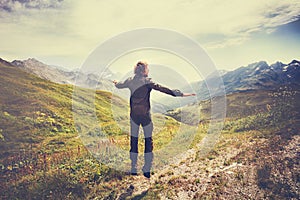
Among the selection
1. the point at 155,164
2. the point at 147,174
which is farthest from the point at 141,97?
the point at 155,164

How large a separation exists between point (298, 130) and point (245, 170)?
7269mm

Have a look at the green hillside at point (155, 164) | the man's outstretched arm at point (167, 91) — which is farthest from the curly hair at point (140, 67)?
the green hillside at point (155, 164)

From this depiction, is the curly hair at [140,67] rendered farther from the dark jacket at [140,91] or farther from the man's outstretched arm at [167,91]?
the man's outstretched arm at [167,91]

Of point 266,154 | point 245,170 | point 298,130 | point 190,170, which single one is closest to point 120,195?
point 190,170

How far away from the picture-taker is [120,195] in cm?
989

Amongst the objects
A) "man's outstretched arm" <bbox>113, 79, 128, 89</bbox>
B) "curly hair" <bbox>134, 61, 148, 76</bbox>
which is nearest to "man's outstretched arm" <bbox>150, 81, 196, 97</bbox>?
"curly hair" <bbox>134, 61, 148, 76</bbox>

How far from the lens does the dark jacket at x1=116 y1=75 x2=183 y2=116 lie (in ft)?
32.8

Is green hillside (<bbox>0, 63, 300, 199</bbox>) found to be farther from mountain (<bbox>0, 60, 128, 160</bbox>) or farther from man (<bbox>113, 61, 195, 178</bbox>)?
man (<bbox>113, 61, 195, 178</bbox>)

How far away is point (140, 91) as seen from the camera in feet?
33.3

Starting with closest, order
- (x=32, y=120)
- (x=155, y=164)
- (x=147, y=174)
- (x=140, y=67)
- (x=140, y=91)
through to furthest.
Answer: (x=140, y=67) → (x=140, y=91) → (x=147, y=174) → (x=155, y=164) → (x=32, y=120)

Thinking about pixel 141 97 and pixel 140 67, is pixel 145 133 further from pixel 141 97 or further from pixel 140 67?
A: pixel 140 67

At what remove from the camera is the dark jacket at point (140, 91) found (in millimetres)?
10008

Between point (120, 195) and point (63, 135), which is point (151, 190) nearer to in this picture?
point (120, 195)

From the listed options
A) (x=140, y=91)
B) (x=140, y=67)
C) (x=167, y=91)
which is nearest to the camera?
(x=167, y=91)
